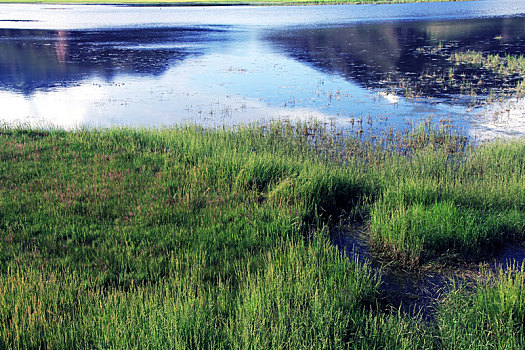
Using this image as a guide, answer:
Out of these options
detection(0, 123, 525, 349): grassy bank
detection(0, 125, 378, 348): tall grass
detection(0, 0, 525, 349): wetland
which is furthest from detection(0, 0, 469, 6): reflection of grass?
detection(0, 125, 378, 348): tall grass

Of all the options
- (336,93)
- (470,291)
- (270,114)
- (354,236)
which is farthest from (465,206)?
(336,93)

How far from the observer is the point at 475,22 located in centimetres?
6069

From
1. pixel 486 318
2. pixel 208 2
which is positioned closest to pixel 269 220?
pixel 486 318

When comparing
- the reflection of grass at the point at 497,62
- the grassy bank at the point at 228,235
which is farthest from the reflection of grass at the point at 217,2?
the grassy bank at the point at 228,235

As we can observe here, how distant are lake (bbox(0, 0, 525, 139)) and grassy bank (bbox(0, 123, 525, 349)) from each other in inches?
170

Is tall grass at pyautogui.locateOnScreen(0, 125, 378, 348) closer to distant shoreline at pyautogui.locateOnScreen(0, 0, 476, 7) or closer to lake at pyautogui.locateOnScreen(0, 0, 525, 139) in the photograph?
lake at pyautogui.locateOnScreen(0, 0, 525, 139)

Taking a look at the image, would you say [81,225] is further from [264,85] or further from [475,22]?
[475,22]

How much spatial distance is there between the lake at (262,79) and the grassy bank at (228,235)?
14.2 ft

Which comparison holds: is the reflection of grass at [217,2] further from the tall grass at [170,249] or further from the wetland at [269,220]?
the tall grass at [170,249]

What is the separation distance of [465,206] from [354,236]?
2766 millimetres

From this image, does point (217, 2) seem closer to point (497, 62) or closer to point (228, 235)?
Answer: point (497, 62)

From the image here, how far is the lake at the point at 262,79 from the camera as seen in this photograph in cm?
2072

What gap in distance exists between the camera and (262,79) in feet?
97.6

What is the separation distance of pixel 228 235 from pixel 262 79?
21936mm
